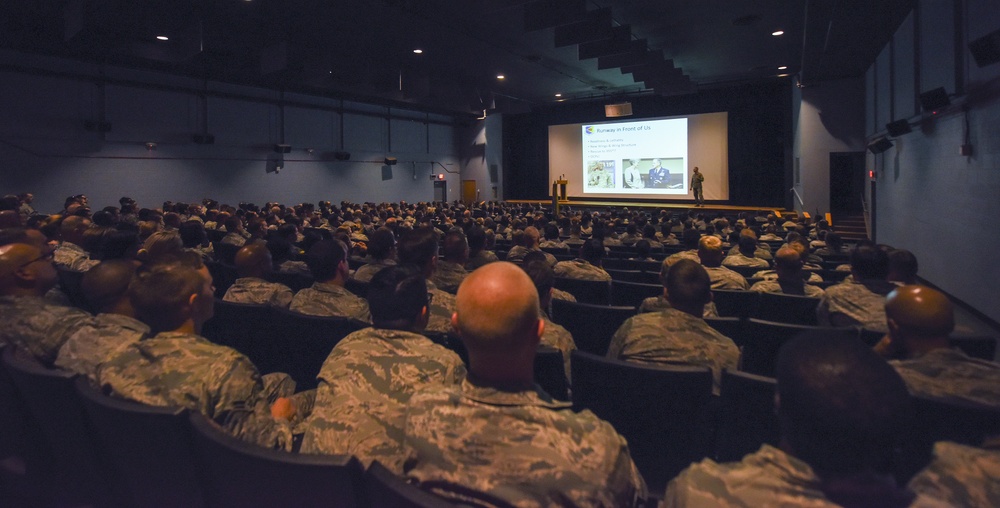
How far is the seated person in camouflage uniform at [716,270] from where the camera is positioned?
4.60 meters

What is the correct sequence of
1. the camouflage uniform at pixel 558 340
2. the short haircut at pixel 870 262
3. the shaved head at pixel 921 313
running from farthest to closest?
the short haircut at pixel 870 262
the camouflage uniform at pixel 558 340
the shaved head at pixel 921 313

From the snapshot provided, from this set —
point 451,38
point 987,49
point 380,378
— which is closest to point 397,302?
point 380,378

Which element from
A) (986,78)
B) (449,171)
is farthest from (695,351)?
(449,171)

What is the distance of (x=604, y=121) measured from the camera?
21766mm

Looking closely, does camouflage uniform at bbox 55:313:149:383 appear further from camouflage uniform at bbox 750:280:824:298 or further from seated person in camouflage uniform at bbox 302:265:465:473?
camouflage uniform at bbox 750:280:824:298

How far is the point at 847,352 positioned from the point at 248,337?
10.8 feet

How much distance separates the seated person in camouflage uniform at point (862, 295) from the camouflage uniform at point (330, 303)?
2.97m

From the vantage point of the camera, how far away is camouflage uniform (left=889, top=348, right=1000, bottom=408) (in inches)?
73.9

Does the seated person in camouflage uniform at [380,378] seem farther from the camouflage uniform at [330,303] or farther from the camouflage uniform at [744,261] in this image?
the camouflage uniform at [744,261]

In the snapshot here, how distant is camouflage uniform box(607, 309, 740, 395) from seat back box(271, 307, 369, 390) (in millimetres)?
1331

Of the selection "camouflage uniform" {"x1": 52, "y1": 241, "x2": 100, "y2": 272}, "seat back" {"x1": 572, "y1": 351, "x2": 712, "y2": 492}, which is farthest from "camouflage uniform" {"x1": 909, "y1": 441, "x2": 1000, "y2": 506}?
"camouflage uniform" {"x1": 52, "y1": 241, "x2": 100, "y2": 272}

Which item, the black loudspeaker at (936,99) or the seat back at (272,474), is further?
the black loudspeaker at (936,99)

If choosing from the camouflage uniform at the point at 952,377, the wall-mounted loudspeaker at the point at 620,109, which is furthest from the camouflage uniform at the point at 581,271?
the wall-mounted loudspeaker at the point at 620,109

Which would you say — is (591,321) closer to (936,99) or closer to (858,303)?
(858,303)
